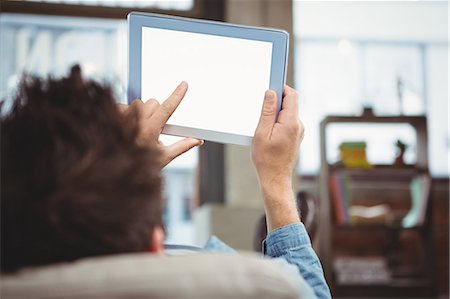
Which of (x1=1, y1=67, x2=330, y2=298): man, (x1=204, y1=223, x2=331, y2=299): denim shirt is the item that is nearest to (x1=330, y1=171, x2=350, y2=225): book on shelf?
(x1=204, y1=223, x2=331, y2=299): denim shirt

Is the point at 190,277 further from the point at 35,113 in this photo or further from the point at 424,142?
the point at 424,142

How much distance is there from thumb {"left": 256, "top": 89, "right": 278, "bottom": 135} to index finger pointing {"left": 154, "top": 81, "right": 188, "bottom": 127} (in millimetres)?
140

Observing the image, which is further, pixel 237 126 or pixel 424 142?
pixel 424 142

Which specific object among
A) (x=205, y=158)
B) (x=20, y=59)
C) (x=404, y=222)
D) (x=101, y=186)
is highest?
(x=20, y=59)

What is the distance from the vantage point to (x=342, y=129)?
21.6 feet

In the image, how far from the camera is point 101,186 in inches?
22.1

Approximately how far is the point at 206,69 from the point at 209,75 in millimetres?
12

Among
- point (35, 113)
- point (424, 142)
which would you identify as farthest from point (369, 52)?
point (35, 113)

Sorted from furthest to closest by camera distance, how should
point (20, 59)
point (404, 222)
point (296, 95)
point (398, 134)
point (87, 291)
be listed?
point (398, 134), point (20, 59), point (404, 222), point (296, 95), point (87, 291)

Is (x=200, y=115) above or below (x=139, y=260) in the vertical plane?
above

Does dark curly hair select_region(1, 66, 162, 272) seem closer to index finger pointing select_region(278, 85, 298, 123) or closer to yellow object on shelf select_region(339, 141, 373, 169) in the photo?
index finger pointing select_region(278, 85, 298, 123)

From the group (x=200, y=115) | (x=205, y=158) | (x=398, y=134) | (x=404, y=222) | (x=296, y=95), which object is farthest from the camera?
(x=398, y=134)

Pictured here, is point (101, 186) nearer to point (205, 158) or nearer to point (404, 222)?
point (205, 158)

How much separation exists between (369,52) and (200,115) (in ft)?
19.6
